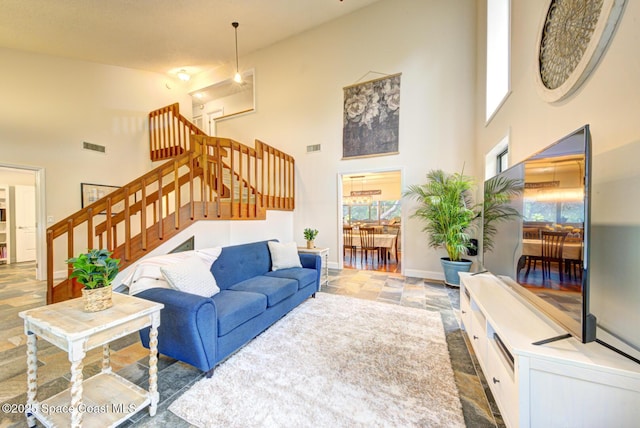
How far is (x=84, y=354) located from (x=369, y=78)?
17.8 ft

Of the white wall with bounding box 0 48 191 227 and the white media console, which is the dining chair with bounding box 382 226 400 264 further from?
the white wall with bounding box 0 48 191 227

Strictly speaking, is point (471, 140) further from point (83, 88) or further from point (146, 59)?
point (83, 88)

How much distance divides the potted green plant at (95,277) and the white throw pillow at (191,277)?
54cm

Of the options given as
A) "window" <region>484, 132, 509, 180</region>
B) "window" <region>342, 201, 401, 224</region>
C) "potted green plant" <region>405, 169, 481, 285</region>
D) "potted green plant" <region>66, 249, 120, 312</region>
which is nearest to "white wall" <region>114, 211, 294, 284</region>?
"potted green plant" <region>66, 249, 120, 312</region>

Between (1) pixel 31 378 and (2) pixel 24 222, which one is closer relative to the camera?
(1) pixel 31 378

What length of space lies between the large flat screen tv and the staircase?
10.6 feet

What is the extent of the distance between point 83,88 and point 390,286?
6890mm

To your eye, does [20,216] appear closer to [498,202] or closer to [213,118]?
[213,118]

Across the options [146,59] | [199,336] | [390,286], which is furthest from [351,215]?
[199,336]

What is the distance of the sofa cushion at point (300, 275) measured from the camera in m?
2.90

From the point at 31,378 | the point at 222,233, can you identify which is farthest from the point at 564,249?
the point at 222,233

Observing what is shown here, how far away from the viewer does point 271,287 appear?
8.17 ft

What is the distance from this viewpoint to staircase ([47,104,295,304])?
2.57 metres

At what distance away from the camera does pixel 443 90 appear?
13.8 ft
